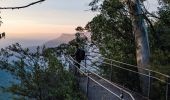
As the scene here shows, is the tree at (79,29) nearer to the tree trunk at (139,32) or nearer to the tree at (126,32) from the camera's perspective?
the tree at (126,32)

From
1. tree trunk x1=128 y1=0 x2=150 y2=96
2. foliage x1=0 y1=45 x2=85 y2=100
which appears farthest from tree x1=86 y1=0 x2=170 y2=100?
foliage x1=0 y1=45 x2=85 y2=100

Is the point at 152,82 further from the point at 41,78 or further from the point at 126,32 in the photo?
the point at 126,32

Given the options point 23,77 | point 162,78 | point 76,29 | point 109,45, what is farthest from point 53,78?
point 76,29

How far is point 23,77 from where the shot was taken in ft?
83.3

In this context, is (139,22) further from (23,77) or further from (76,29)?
(76,29)

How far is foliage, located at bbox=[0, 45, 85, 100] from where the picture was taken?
1811 centimetres

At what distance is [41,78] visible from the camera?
916 inches

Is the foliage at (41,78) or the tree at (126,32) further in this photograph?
the tree at (126,32)

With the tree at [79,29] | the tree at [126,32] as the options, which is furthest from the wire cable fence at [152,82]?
the tree at [79,29]

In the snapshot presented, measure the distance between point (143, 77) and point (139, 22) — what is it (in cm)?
252

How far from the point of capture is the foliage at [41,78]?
18114 mm

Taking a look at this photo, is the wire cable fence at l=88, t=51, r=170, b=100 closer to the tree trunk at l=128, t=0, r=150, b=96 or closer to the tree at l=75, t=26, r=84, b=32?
the tree trunk at l=128, t=0, r=150, b=96

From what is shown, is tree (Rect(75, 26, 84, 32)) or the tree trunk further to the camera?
tree (Rect(75, 26, 84, 32))

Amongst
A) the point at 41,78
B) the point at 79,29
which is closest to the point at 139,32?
the point at 41,78
